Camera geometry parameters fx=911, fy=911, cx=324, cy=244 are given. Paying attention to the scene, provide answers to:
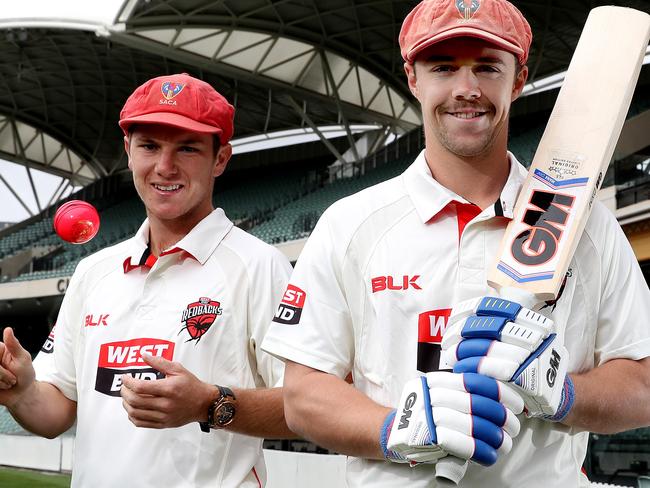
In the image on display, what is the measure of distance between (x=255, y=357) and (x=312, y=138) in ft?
69.9

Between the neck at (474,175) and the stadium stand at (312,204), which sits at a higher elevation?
the stadium stand at (312,204)

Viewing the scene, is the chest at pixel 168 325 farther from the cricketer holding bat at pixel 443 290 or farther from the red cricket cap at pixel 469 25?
the red cricket cap at pixel 469 25

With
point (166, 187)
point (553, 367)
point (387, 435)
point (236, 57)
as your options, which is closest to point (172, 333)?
point (166, 187)

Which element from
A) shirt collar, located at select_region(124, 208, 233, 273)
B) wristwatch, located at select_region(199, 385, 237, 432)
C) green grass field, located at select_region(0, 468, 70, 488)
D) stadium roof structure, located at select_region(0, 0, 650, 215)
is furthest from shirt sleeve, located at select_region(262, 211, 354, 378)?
stadium roof structure, located at select_region(0, 0, 650, 215)

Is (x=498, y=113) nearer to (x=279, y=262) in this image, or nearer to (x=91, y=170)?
(x=279, y=262)

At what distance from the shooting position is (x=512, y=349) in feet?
4.92

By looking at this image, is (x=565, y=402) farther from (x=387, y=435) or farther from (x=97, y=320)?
(x=97, y=320)

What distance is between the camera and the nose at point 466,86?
1.81 meters

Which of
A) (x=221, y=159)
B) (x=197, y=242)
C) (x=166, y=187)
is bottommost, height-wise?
(x=197, y=242)

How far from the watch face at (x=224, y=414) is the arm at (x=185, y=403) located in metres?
0.02

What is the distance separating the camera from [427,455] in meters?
1.51

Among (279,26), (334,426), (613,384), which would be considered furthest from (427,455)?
(279,26)

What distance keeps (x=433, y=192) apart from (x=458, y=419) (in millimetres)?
628

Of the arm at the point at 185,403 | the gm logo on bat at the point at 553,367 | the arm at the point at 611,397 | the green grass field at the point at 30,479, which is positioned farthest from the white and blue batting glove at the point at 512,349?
the green grass field at the point at 30,479
